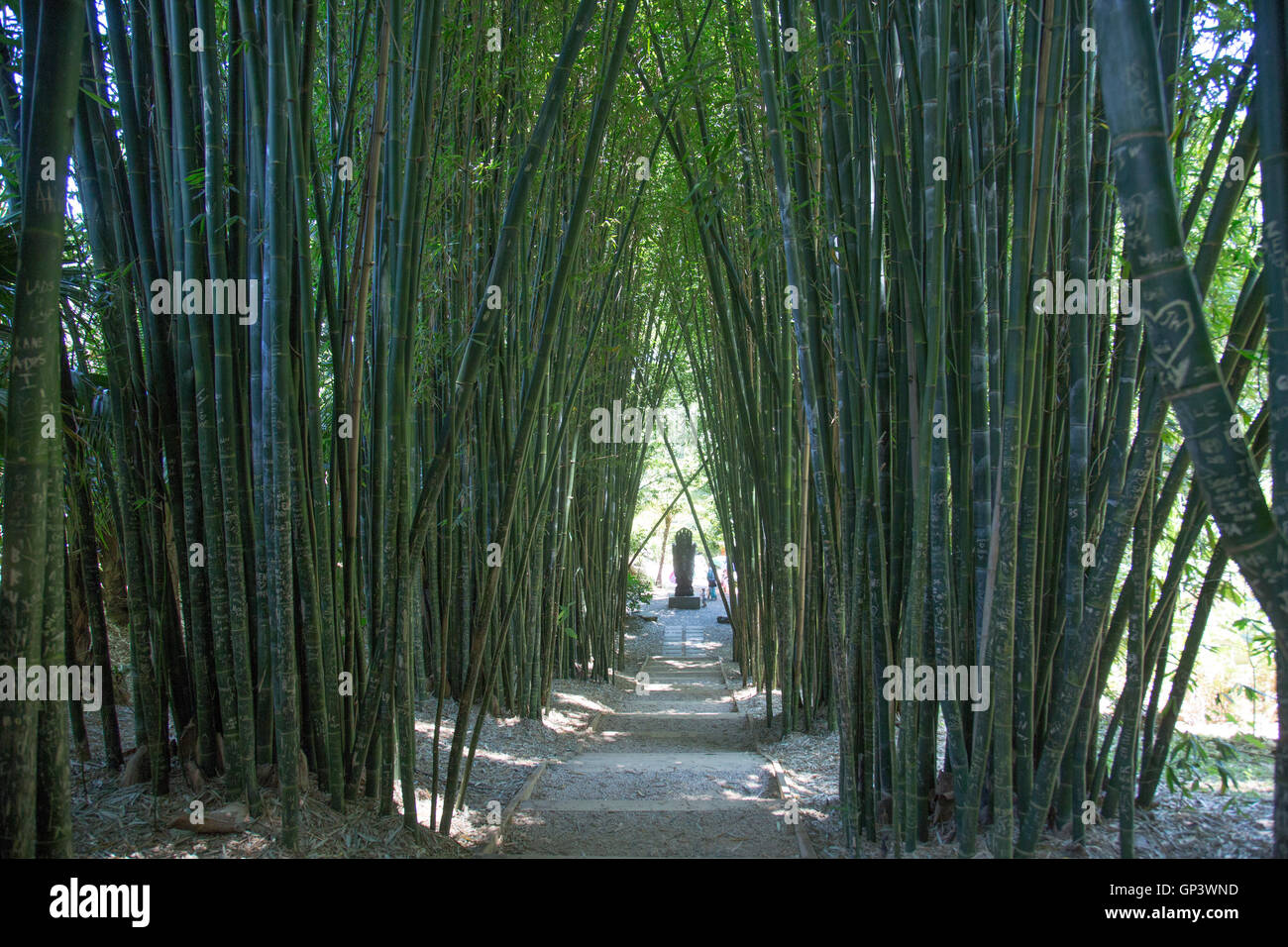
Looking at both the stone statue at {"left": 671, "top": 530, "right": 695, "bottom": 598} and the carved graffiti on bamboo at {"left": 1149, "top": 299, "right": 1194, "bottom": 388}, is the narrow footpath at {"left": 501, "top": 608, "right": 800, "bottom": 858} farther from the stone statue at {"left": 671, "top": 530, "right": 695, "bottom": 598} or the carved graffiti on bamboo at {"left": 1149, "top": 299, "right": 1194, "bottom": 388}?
the stone statue at {"left": 671, "top": 530, "right": 695, "bottom": 598}

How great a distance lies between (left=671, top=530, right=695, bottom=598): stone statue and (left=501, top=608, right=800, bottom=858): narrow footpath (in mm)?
6775

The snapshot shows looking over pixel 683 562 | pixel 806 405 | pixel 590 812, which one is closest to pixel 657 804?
pixel 590 812

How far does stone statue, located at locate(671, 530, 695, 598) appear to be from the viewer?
11469 mm

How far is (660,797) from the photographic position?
9.03ft

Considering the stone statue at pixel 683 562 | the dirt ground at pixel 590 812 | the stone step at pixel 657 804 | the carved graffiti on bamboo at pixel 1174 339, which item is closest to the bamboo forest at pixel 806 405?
the dirt ground at pixel 590 812

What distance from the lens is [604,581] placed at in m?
5.98

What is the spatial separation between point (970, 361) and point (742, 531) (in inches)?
144

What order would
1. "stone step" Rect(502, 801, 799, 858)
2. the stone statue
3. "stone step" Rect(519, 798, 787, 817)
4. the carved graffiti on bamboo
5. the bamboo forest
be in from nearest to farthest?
the carved graffiti on bamboo → the bamboo forest → "stone step" Rect(502, 801, 799, 858) → "stone step" Rect(519, 798, 787, 817) → the stone statue

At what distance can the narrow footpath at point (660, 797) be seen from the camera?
228cm

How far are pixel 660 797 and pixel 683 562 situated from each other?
8983 mm

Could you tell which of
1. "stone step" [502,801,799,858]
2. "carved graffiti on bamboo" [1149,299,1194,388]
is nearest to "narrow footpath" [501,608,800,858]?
"stone step" [502,801,799,858]

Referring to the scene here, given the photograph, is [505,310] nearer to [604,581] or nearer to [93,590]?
[93,590]

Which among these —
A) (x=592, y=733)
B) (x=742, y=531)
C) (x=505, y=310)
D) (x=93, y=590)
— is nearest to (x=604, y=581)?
(x=742, y=531)
